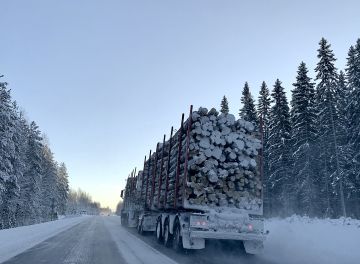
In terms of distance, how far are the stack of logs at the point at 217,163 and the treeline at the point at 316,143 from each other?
24.6m

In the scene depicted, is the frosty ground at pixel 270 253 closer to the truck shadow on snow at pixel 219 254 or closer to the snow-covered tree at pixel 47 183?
the truck shadow on snow at pixel 219 254

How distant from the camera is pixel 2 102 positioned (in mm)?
35125

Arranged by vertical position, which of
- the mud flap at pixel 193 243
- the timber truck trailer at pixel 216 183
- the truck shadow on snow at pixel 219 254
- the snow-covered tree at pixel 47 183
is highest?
the snow-covered tree at pixel 47 183

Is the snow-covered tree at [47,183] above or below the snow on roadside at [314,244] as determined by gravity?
above

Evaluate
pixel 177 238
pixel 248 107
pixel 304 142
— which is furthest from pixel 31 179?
pixel 177 238

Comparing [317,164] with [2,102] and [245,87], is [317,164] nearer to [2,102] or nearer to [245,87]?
[245,87]

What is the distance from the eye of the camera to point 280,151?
140 feet

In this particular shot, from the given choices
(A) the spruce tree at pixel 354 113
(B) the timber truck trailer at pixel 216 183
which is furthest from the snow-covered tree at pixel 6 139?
(A) the spruce tree at pixel 354 113

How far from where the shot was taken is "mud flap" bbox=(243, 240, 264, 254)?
11344 mm

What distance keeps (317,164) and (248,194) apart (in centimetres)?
3215

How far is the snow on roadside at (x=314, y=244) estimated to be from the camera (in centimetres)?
1001

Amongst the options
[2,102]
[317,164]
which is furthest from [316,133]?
[2,102]

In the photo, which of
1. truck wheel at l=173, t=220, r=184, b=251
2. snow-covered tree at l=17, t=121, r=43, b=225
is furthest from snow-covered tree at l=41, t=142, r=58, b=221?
truck wheel at l=173, t=220, r=184, b=251

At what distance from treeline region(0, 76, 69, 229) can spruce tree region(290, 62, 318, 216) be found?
2723cm
